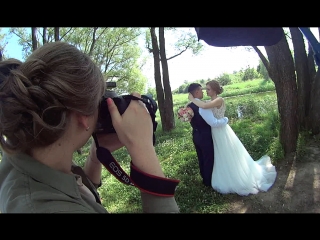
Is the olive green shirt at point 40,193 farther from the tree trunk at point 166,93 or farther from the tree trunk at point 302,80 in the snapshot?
the tree trunk at point 166,93

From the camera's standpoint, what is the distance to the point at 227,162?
104 inches

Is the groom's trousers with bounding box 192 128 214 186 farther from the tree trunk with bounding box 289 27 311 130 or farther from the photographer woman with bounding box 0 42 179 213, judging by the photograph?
the photographer woman with bounding box 0 42 179 213

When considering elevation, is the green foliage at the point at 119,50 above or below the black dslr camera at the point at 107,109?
above

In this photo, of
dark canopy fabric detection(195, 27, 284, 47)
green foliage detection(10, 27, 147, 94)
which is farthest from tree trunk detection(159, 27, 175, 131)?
dark canopy fabric detection(195, 27, 284, 47)

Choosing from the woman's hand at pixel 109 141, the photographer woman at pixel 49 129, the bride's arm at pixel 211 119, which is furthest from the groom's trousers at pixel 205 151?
the photographer woman at pixel 49 129

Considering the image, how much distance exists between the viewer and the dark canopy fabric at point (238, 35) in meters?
0.43

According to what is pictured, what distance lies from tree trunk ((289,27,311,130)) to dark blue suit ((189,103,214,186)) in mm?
1364

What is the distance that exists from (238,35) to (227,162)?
231cm

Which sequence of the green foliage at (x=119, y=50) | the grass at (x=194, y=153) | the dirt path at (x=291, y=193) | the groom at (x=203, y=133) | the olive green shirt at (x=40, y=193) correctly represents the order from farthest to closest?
the green foliage at (x=119, y=50), the groom at (x=203, y=133), the grass at (x=194, y=153), the dirt path at (x=291, y=193), the olive green shirt at (x=40, y=193)

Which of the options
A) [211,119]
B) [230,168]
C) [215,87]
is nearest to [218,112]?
[211,119]

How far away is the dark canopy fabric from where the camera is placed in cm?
43

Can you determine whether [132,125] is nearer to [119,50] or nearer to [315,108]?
[315,108]

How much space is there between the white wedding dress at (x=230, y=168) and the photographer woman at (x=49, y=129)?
2.13 m
